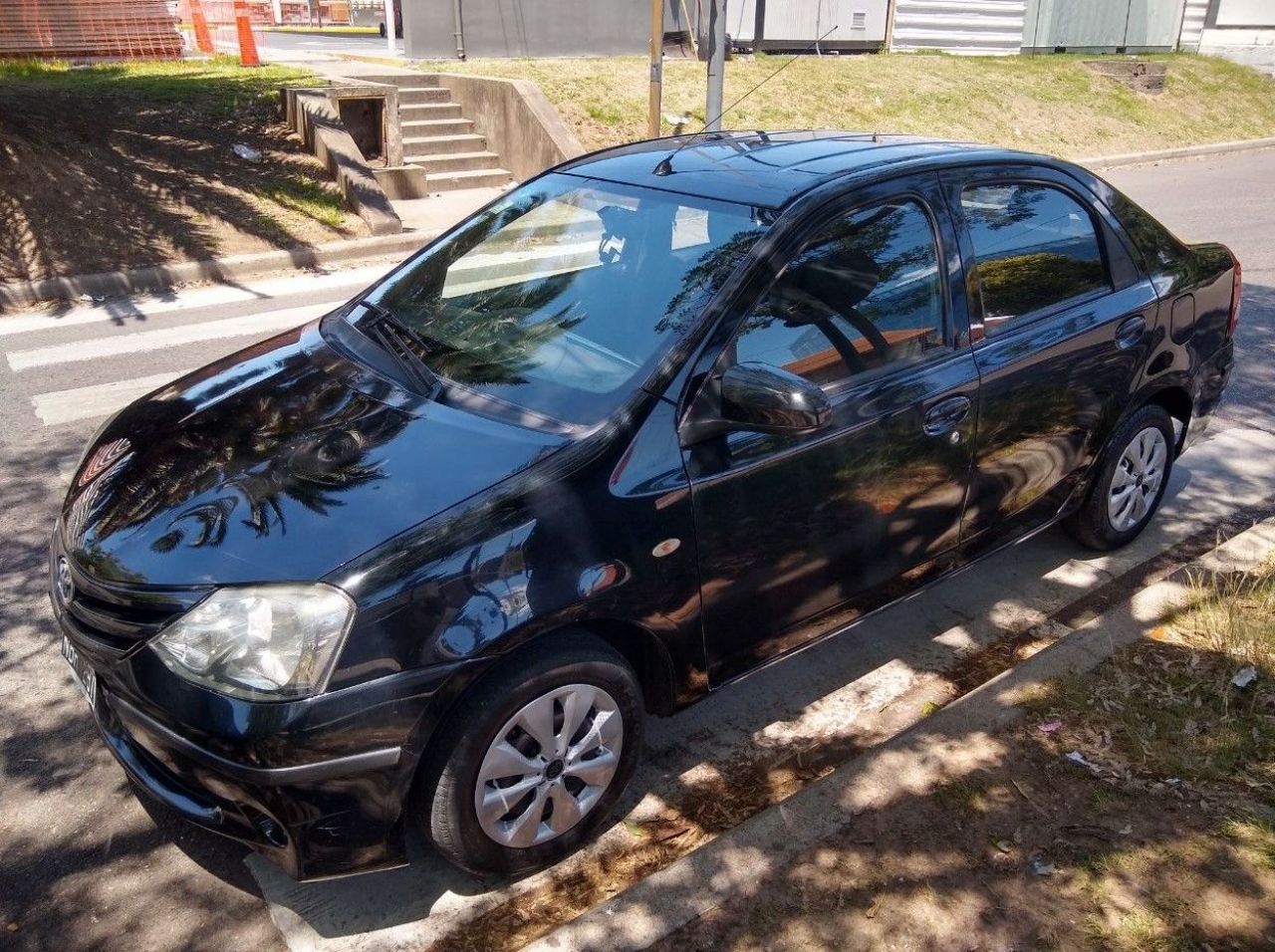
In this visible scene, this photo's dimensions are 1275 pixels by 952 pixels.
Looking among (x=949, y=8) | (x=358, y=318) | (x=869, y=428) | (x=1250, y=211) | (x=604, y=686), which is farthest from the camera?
(x=949, y=8)

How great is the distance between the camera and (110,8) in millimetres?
16953

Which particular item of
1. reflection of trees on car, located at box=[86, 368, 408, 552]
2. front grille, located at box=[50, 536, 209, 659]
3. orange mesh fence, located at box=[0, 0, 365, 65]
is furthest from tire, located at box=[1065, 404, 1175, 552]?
orange mesh fence, located at box=[0, 0, 365, 65]

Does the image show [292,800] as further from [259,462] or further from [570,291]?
[570,291]

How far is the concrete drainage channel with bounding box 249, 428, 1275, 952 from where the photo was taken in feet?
9.70

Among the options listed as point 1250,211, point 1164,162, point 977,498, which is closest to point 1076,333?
point 977,498

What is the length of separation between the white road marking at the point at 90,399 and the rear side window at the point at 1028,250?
4946 millimetres

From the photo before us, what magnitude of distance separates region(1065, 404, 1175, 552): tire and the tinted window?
4.33 feet

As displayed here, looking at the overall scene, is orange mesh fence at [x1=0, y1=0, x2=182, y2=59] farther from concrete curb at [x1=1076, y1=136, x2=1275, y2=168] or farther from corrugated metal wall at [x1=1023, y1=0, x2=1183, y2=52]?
corrugated metal wall at [x1=1023, y1=0, x2=1183, y2=52]

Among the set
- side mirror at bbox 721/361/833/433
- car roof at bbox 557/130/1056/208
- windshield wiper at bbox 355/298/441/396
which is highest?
car roof at bbox 557/130/1056/208

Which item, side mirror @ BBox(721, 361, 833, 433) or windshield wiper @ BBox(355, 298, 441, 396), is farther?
windshield wiper @ BBox(355, 298, 441, 396)

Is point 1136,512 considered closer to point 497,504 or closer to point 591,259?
point 591,259

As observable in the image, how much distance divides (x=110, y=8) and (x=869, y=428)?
17.6 metres

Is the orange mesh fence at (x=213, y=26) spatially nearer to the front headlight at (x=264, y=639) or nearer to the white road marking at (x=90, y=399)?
the white road marking at (x=90, y=399)

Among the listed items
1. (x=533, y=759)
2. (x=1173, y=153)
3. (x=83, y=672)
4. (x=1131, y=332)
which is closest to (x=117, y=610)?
(x=83, y=672)
